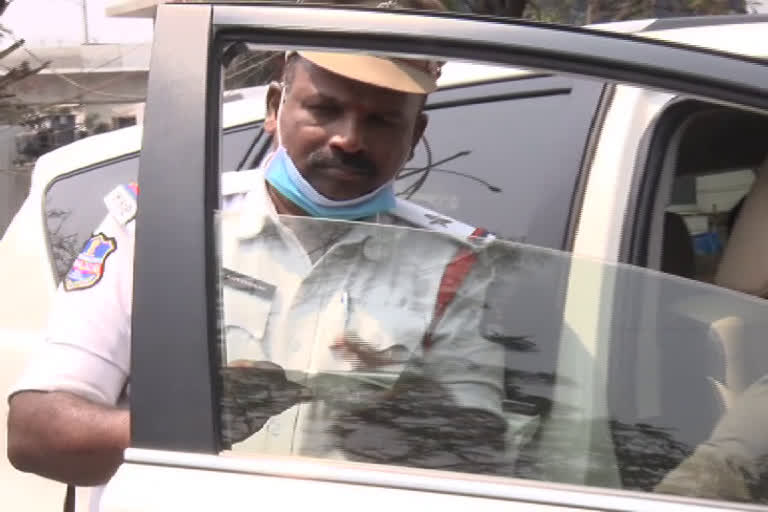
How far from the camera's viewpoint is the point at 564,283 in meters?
1.63

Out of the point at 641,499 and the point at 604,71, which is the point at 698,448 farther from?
the point at 604,71

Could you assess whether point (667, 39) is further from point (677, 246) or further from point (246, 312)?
point (246, 312)

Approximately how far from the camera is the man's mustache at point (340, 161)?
1.76 m

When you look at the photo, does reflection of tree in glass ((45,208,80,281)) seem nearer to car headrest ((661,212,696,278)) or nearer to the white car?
the white car

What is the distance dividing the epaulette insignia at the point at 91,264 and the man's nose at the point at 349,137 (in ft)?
1.27

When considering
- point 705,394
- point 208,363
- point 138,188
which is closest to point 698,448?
point 705,394

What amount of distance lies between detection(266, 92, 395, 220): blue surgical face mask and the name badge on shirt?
199 mm

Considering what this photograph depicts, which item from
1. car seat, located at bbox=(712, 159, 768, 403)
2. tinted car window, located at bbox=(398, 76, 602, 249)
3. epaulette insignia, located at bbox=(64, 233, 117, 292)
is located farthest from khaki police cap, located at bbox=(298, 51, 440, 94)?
car seat, located at bbox=(712, 159, 768, 403)

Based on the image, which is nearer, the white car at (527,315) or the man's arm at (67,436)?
the white car at (527,315)

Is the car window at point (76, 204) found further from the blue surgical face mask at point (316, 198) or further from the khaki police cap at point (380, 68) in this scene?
the khaki police cap at point (380, 68)

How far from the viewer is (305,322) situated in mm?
1562

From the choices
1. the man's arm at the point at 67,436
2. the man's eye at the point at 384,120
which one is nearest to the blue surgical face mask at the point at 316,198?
the man's eye at the point at 384,120

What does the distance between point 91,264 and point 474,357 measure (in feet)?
2.07

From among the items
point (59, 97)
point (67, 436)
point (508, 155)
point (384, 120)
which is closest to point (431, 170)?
point (508, 155)
